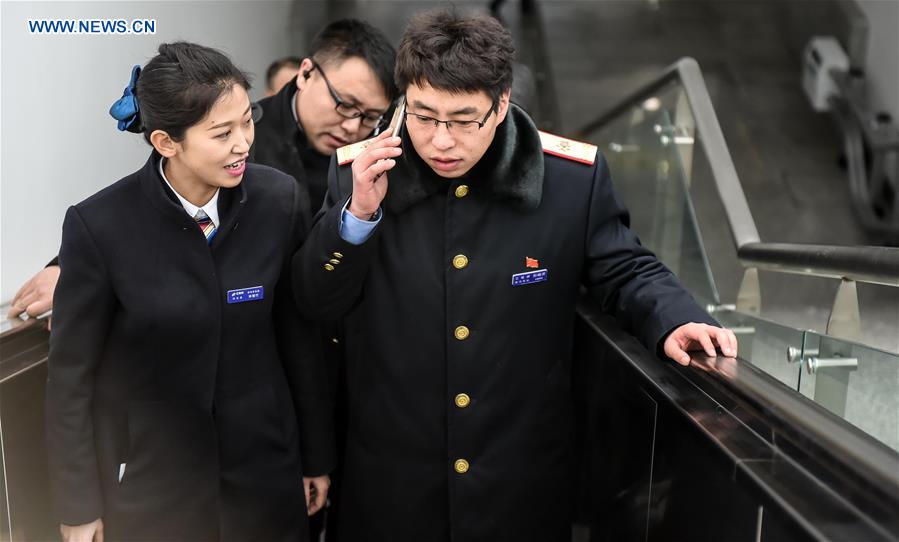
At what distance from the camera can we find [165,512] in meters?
2.00

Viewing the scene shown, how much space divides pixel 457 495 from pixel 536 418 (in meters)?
0.28

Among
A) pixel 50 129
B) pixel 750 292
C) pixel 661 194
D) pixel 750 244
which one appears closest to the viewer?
pixel 50 129

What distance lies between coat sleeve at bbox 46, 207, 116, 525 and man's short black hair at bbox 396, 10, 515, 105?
0.78m

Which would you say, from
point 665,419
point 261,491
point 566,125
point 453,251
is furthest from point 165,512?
point 566,125

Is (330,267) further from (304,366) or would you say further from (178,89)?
(178,89)

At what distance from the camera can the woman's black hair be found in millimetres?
1755

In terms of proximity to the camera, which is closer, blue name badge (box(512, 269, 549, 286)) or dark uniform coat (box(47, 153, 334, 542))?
dark uniform coat (box(47, 153, 334, 542))

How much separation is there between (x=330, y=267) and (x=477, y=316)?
0.39 meters

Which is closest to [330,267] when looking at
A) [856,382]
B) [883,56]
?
[856,382]

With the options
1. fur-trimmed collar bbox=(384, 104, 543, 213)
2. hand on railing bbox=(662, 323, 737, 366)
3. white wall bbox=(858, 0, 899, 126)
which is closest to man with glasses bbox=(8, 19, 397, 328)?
fur-trimmed collar bbox=(384, 104, 543, 213)

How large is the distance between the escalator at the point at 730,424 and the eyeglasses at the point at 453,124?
0.70m

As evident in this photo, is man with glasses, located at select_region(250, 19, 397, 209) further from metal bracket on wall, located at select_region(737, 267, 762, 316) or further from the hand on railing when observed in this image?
metal bracket on wall, located at select_region(737, 267, 762, 316)

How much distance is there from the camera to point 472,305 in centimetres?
204

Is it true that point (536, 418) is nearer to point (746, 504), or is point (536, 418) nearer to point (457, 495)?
point (457, 495)
